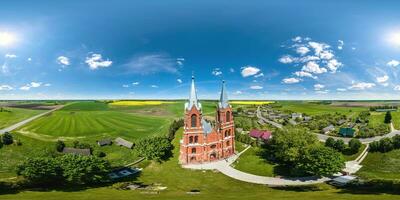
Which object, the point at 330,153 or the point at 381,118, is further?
the point at 381,118

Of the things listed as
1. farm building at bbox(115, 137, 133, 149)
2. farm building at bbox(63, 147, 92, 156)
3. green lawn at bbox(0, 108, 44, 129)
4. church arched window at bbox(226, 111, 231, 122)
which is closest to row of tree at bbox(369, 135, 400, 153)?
church arched window at bbox(226, 111, 231, 122)

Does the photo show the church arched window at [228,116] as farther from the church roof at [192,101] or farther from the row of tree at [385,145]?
the row of tree at [385,145]

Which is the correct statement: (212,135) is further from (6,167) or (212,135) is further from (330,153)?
(6,167)

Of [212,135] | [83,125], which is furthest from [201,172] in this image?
[83,125]

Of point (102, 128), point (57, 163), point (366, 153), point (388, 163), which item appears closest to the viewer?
point (57, 163)

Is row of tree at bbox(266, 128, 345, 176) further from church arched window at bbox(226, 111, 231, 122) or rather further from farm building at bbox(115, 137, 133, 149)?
farm building at bbox(115, 137, 133, 149)

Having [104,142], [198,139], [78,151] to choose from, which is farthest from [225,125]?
[78,151]

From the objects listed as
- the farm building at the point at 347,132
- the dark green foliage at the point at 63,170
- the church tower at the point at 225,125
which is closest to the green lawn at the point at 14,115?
the dark green foliage at the point at 63,170
